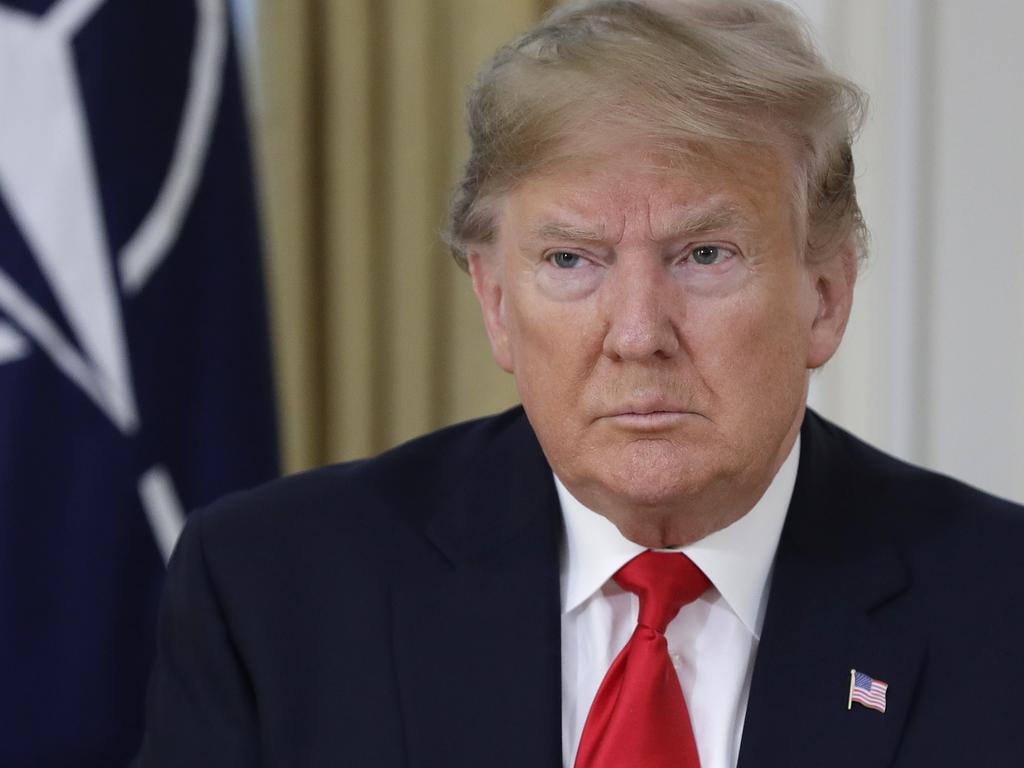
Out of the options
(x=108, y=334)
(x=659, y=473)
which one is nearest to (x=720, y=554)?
(x=659, y=473)

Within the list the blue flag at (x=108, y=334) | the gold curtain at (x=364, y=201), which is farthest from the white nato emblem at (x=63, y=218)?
the gold curtain at (x=364, y=201)

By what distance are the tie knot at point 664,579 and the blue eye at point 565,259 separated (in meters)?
0.36

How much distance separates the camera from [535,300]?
1606 millimetres

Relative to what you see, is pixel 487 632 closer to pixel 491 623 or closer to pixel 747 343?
pixel 491 623

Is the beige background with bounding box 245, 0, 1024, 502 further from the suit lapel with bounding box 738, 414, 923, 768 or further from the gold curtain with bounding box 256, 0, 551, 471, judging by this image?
the suit lapel with bounding box 738, 414, 923, 768

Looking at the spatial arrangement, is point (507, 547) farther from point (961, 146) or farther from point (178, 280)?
point (961, 146)

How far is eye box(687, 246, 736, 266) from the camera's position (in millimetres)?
1560

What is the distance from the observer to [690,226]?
60.4 inches

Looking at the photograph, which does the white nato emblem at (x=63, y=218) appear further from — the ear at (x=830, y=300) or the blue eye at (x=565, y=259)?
the ear at (x=830, y=300)

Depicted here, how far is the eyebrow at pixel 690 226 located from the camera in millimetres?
1532

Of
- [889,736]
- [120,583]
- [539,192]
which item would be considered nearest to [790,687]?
[889,736]

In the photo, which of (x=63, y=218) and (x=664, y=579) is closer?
(x=664, y=579)

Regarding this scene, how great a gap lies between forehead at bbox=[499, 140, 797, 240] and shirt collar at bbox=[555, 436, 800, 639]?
1.21 feet

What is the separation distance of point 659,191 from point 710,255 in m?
0.10
